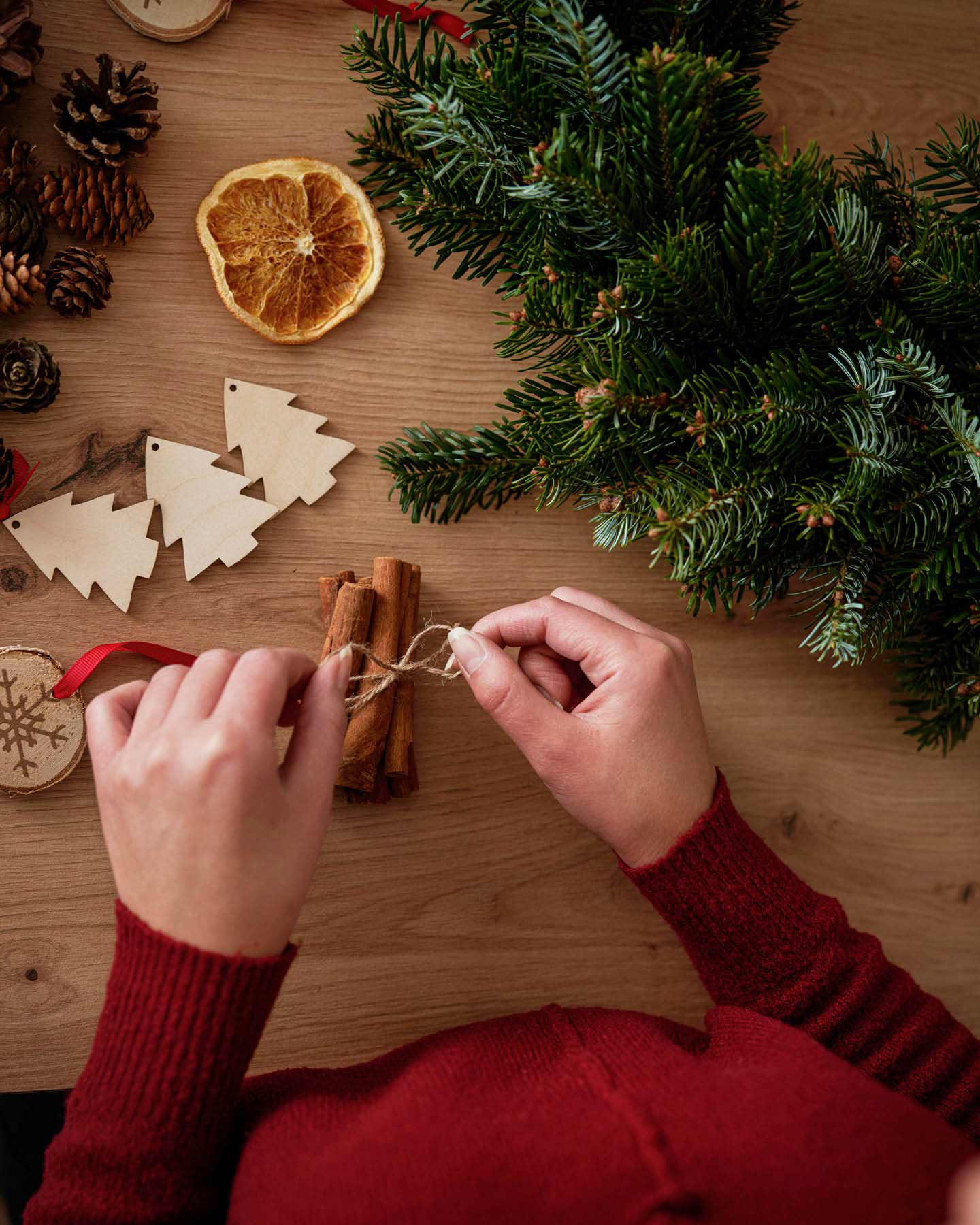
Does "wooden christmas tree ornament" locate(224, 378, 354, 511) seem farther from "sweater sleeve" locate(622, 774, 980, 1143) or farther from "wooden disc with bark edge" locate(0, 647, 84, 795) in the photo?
"sweater sleeve" locate(622, 774, 980, 1143)

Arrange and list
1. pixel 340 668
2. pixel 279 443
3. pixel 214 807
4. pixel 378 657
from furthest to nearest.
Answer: pixel 279 443 → pixel 378 657 → pixel 340 668 → pixel 214 807

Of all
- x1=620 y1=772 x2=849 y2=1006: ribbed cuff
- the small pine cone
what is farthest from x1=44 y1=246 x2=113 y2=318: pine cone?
x1=620 y1=772 x2=849 y2=1006: ribbed cuff

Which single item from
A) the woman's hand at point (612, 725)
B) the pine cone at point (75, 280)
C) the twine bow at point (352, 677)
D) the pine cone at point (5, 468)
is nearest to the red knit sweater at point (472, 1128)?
the woman's hand at point (612, 725)

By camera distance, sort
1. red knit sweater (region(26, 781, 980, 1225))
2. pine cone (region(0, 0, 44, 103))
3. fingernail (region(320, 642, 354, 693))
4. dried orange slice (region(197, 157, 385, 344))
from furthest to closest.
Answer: dried orange slice (region(197, 157, 385, 344)) < pine cone (region(0, 0, 44, 103)) < fingernail (region(320, 642, 354, 693)) < red knit sweater (region(26, 781, 980, 1225))

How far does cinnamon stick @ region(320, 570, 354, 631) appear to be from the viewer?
1.04 metres

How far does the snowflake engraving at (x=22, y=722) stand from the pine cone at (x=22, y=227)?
1.67 feet

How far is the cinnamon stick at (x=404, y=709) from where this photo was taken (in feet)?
3.29

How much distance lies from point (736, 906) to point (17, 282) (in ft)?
3.62

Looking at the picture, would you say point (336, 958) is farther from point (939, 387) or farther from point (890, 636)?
point (939, 387)

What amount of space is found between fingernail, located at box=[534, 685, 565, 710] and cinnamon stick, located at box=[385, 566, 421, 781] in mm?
172

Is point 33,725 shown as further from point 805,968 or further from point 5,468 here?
point 805,968

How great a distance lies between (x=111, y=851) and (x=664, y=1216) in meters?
0.55

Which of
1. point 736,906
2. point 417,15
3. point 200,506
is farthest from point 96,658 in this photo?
point 417,15

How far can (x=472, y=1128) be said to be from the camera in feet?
2.28
